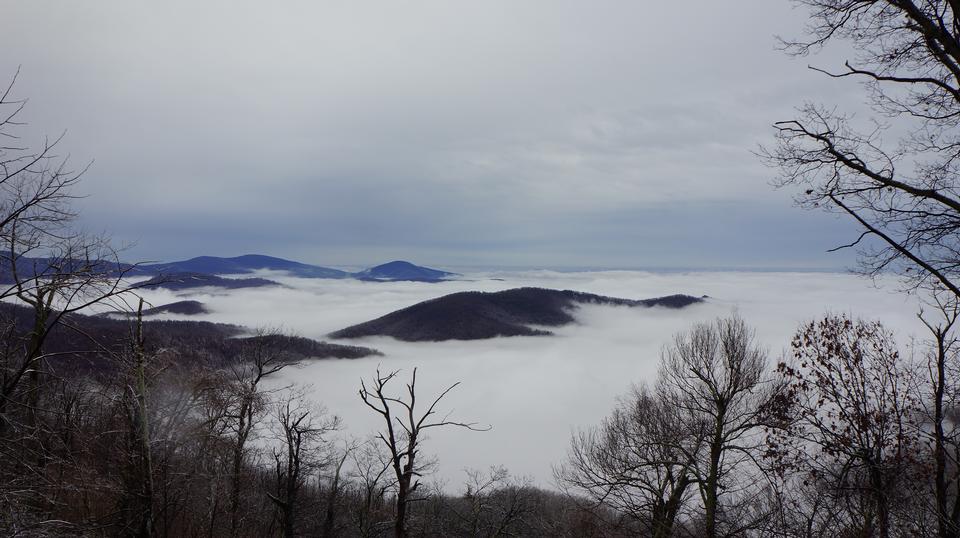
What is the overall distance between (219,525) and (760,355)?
23.9m

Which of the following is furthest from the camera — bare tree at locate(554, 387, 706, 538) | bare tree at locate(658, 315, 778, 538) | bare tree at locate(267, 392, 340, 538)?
bare tree at locate(267, 392, 340, 538)

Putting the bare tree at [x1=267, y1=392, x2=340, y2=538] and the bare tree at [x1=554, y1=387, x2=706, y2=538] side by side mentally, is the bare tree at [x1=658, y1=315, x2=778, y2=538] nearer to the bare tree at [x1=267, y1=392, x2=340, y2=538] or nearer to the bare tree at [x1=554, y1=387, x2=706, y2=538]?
the bare tree at [x1=554, y1=387, x2=706, y2=538]

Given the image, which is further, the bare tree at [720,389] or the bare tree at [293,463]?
the bare tree at [293,463]

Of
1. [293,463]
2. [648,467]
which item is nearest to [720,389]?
[648,467]

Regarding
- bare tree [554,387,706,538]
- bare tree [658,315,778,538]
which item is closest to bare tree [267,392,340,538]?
bare tree [554,387,706,538]

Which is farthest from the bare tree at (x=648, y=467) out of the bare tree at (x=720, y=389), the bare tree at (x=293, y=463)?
the bare tree at (x=293, y=463)

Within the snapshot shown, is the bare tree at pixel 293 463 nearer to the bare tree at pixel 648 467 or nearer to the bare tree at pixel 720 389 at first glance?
the bare tree at pixel 648 467

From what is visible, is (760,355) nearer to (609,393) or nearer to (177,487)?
(177,487)

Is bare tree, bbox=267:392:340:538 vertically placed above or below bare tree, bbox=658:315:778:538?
below

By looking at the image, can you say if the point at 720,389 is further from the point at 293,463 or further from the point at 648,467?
the point at 293,463

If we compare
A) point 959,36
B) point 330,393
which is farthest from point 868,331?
point 330,393

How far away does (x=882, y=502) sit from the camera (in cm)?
904

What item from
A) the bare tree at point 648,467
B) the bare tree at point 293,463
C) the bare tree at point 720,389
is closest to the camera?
the bare tree at point 648,467

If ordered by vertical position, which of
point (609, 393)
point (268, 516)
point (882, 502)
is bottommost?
point (609, 393)
